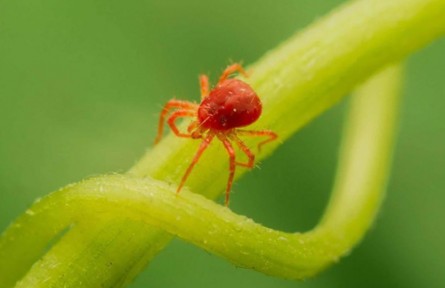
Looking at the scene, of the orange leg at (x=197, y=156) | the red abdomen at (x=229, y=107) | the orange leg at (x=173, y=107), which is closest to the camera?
the orange leg at (x=197, y=156)

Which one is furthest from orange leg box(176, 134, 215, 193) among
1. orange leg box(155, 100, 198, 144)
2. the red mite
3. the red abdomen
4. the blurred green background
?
the blurred green background

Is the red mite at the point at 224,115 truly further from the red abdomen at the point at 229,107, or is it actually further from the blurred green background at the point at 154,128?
the blurred green background at the point at 154,128

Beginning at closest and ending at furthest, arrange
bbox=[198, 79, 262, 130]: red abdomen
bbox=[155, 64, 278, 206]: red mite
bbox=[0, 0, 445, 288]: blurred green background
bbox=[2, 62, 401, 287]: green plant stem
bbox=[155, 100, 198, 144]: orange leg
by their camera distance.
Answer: bbox=[2, 62, 401, 287]: green plant stem < bbox=[155, 64, 278, 206]: red mite < bbox=[198, 79, 262, 130]: red abdomen < bbox=[155, 100, 198, 144]: orange leg < bbox=[0, 0, 445, 288]: blurred green background

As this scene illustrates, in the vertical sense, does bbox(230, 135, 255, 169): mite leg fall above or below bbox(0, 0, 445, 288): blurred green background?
below

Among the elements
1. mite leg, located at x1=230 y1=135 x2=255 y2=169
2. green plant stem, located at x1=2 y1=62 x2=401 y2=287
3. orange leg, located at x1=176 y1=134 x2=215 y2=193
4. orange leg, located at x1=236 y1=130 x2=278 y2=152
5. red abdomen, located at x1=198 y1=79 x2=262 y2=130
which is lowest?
green plant stem, located at x1=2 y1=62 x2=401 y2=287

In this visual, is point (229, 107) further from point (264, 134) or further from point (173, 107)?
point (264, 134)

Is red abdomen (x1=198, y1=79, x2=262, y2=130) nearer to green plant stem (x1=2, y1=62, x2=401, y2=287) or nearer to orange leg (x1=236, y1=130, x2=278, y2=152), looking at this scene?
orange leg (x1=236, y1=130, x2=278, y2=152)

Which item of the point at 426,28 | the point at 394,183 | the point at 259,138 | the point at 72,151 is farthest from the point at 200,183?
the point at 394,183

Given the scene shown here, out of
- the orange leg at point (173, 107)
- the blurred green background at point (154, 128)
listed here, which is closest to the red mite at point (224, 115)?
the orange leg at point (173, 107)

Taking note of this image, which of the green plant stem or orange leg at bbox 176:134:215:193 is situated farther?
orange leg at bbox 176:134:215:193

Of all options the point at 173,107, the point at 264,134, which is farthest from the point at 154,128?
the point at 264,134
